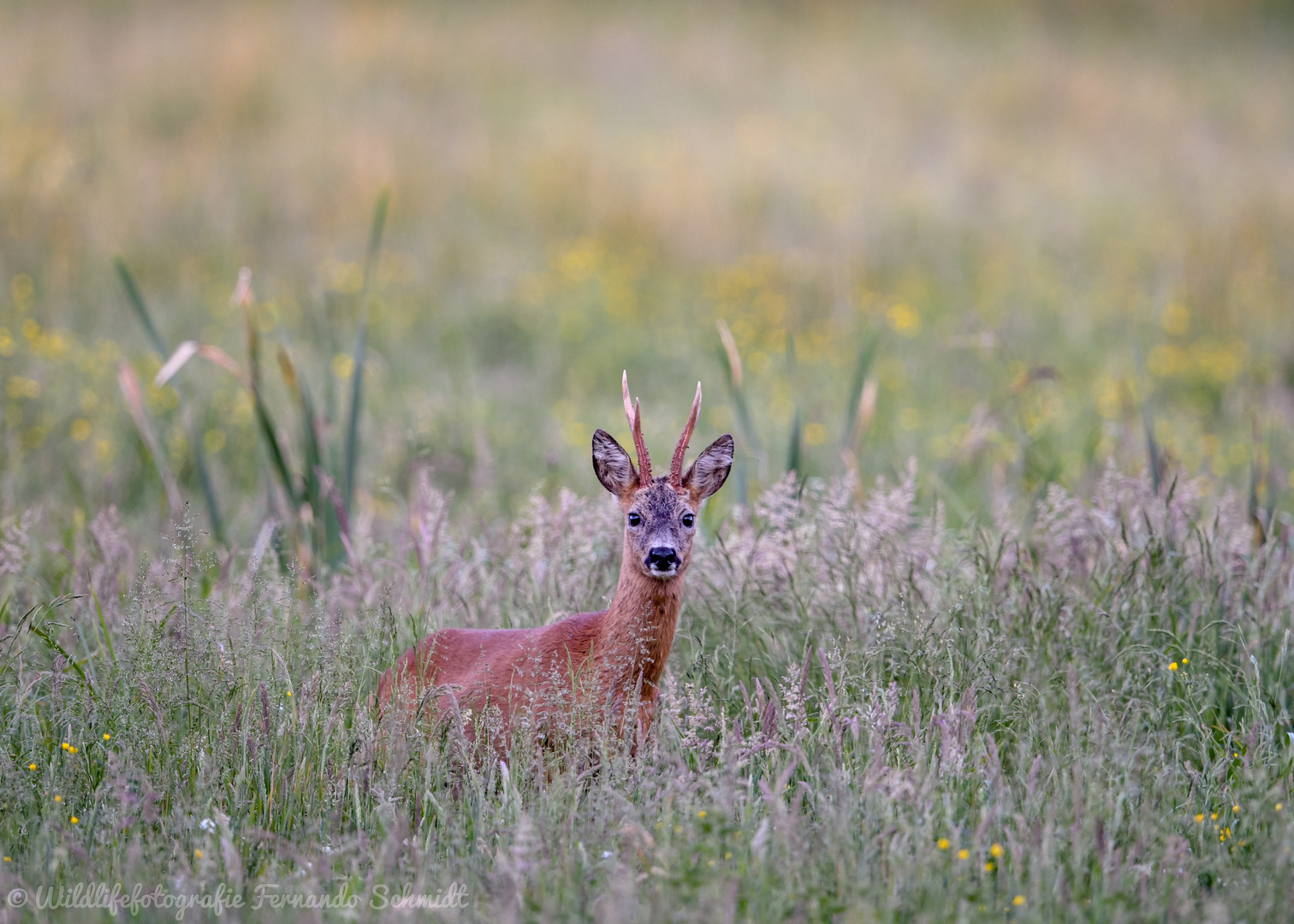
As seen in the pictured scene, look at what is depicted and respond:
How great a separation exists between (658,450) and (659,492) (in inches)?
134

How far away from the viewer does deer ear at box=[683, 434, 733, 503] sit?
12.2 ft

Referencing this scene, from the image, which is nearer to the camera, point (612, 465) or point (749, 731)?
point (749, 731)

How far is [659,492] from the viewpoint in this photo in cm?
362

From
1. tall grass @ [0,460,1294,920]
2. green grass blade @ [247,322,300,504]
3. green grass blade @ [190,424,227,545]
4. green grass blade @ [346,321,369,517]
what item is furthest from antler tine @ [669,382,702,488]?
green grass blade @ [190,424,227,545]

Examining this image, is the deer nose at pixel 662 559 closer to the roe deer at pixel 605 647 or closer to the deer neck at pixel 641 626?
the roe deer at pixel 605 647

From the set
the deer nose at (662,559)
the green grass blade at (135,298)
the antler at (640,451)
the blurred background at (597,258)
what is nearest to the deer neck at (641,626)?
the deer nose at (662,559)

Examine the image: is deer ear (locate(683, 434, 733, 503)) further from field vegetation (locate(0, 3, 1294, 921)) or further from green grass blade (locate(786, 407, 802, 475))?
green grass blade (locate(786, 407, 802, 475))

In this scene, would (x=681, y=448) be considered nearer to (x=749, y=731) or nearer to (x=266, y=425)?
(x=749, y=731)

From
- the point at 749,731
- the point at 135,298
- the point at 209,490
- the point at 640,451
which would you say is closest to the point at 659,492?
the point at 640,451

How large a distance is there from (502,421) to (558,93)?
27.1ft

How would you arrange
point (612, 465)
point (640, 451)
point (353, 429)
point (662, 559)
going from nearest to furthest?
1. point (662, 559)
2. point (640, 451)
3. point (612, 465)
4. point (353, 429)

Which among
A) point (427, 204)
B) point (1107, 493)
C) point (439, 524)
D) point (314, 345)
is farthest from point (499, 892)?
point (427, 204)

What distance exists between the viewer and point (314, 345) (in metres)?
8.77

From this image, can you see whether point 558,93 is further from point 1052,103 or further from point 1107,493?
point 1107,493
